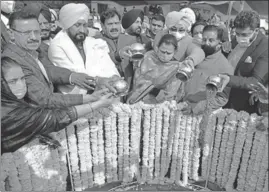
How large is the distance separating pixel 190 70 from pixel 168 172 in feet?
3.04

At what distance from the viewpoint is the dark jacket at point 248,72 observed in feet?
6.09

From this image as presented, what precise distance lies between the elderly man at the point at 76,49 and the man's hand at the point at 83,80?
13cm

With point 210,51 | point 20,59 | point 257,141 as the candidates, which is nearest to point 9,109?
point 20,59

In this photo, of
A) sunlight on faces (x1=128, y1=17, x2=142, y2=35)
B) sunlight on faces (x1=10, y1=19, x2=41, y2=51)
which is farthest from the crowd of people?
sunlight on faces (x1=128, y1=17, x2=142, y2=35)

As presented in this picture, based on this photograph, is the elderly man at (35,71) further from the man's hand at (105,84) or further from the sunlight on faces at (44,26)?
the sunlight on faces at (44,26)

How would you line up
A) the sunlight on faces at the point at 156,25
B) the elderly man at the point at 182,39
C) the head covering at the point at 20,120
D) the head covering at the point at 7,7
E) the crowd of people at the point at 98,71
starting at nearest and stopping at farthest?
the head covering at the point at 20,120, the crowd of people at the point at 98,71, the elderly man at the point at 182,39, the sunlight on faces at the point at 156,25, the head covering at the point at 7,7

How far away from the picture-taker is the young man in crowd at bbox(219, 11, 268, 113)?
1.88 metres

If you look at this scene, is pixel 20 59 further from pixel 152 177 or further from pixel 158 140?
pixel 152 177

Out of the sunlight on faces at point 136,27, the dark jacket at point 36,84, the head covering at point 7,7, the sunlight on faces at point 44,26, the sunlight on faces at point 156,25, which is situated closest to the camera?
the dark jacket at point 36,84

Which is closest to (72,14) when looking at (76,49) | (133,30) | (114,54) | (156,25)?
(76,49)

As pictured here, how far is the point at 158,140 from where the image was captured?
201 centimetres

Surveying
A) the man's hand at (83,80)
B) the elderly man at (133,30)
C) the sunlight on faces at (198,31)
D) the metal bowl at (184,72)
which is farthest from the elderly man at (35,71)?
the sunlight on faces at (198,31)

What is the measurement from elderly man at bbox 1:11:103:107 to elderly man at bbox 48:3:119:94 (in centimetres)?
11

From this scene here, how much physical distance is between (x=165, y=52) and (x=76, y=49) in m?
0.71
